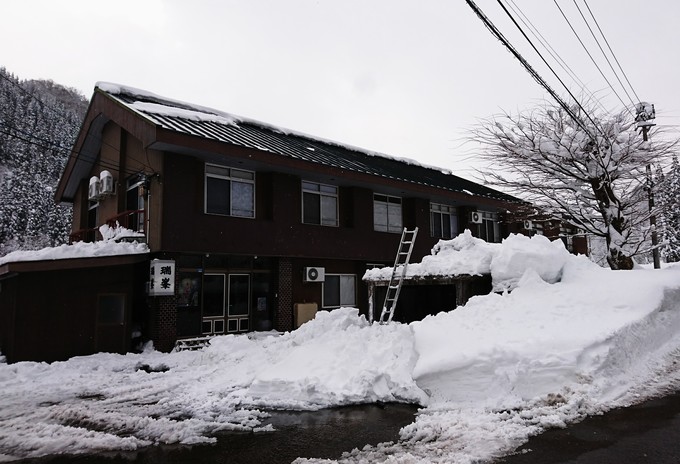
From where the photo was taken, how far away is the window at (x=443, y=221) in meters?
23.0

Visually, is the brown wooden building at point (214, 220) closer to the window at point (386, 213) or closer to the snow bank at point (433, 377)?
the window at point (386, 213)

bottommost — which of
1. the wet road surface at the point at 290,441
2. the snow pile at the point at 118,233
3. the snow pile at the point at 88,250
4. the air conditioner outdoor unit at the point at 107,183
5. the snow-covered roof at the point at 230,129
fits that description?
the wet road surface at the point at 290,441

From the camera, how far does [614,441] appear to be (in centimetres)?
525

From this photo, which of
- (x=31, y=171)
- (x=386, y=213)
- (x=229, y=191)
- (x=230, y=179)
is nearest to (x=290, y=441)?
(x=229, y=191)

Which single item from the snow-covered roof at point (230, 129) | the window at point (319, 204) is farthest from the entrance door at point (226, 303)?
the snow-covered roof at point (230, 129)

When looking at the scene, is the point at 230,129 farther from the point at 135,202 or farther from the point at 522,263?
the point at 522,263

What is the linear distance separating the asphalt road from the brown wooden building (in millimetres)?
11304

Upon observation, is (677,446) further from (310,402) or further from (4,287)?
(4,287)

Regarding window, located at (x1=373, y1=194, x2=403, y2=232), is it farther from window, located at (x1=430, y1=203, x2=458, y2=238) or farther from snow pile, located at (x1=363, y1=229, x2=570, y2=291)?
snow pile, located at (x1=363, y1=229, x2=570, y2=291)

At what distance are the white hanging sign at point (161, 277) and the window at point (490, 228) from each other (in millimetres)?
17747

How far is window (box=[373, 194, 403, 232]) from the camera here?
2036 cm

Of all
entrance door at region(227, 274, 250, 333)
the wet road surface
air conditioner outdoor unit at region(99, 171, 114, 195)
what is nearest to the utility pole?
the wet road surface

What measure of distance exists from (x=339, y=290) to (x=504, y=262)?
355 inches

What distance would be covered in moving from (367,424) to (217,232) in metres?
10.0
